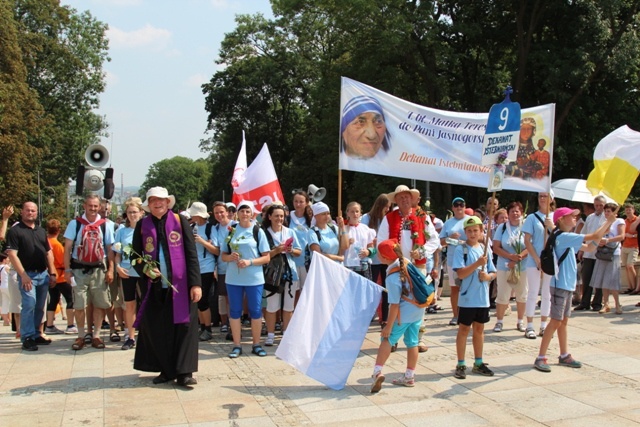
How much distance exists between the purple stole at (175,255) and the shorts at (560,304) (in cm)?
386

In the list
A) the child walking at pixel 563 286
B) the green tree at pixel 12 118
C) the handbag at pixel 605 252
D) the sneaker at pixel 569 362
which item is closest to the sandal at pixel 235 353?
the child walking at pixel 563 286

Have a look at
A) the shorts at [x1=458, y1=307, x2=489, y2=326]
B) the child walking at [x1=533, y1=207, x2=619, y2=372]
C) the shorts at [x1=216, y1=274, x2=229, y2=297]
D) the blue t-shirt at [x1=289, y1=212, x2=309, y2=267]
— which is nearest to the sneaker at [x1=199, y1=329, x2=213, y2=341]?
the shorts at [x1=216, y1=274, x2=229, y2=297]

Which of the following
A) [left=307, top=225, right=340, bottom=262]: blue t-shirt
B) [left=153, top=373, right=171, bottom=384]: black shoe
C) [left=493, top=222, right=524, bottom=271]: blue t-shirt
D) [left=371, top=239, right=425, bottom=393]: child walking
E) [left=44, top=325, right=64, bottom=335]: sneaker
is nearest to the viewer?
[left=371, top=239, right=425, bottom=393]: child walking

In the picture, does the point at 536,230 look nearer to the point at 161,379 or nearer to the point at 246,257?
the point at 246,257

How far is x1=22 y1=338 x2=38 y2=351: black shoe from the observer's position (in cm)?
843

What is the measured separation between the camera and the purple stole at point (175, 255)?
6629 millimetres

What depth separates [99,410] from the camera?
579 cm

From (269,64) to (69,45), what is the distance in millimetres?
13372

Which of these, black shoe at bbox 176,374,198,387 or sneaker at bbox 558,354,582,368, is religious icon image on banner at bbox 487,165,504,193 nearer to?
sneaker at bbox 558,354,582,368

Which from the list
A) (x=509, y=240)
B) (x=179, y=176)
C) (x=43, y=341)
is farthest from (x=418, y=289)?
(x=179, y=176)

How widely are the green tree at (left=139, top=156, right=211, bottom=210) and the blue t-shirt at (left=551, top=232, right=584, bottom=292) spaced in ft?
402

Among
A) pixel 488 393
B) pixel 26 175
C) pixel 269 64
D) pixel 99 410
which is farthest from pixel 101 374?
pixel 269 64

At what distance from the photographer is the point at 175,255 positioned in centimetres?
672

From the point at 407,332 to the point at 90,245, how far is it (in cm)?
432
